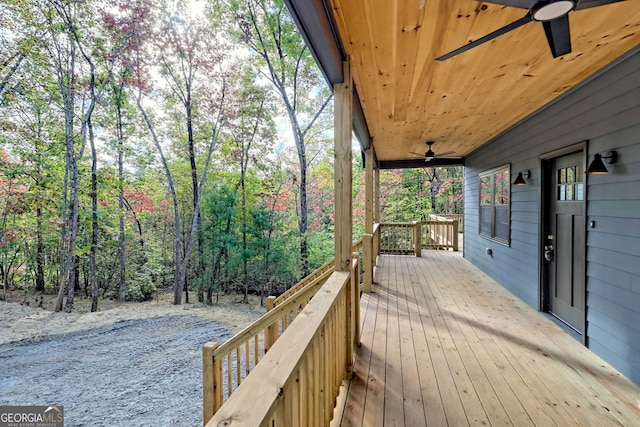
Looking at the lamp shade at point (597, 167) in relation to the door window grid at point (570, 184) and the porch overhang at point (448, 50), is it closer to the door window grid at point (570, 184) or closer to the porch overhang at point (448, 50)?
the door window grid at point (570, 184)

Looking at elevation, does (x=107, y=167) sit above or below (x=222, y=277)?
above

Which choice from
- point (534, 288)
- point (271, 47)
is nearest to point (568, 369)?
point (534, 288)

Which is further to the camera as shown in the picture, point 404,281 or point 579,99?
point 404,281

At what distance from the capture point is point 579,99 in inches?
114

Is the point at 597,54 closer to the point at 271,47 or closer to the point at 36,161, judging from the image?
the point at 271,47

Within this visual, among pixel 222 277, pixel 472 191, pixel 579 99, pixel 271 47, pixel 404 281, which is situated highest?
pixel 271 47

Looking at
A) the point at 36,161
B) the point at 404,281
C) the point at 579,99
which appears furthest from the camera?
the point at 36,161

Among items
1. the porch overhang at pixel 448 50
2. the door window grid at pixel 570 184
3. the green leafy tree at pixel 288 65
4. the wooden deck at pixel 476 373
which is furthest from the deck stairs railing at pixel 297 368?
the green leafy tree at pixel 288 65

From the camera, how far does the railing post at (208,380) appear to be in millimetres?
1951

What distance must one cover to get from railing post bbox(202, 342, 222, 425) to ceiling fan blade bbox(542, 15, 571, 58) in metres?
2.80

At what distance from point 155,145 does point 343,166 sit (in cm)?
980

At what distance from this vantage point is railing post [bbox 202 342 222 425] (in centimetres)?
195

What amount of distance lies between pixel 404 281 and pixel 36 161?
421 inches

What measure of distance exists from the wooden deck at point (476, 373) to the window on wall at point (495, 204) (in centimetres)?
156
